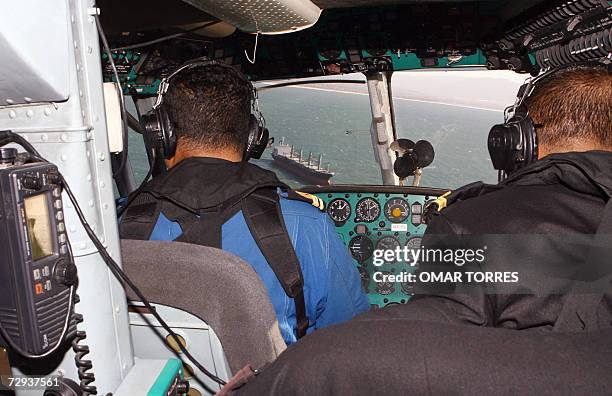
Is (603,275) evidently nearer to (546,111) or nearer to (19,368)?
(546,111)

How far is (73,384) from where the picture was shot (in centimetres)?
111

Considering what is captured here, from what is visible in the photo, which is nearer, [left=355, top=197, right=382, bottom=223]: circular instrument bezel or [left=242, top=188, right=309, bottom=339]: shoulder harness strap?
[left=242, top=188, right=309, bottom=339]: shoulder harness strap

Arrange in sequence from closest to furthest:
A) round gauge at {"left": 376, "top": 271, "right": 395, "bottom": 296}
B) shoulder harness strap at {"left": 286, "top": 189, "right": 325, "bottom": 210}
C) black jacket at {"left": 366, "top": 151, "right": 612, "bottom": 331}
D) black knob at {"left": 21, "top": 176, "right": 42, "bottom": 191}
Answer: black knob at {"left": 21, "top": 176, "right": 42, "bottom": 191} → black jacket at {"left": 366, "top": 151, "right": 612, "bottom": 331} → shoulder harness strap at {"left": 286, "top": 189, "right": 325, "bottom": 210} → round gauge at {"left": 376, "top": 271, "right": 395, "bottom": 296}

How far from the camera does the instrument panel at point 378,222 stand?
136 inches

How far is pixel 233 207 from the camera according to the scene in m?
1.49

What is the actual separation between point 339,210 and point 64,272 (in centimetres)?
265

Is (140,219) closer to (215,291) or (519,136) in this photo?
(215,291)

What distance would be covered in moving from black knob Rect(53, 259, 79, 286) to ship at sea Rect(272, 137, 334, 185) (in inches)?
263

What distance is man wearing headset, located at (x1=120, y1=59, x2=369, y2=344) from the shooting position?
1.48 metres

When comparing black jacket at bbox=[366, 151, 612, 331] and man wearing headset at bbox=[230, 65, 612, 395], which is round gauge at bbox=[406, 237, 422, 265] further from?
black jacket at bbox=[366, 151, 612, 331]

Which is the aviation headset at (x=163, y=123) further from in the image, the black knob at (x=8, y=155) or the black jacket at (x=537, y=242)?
the black jacket at (x=537, y=242)

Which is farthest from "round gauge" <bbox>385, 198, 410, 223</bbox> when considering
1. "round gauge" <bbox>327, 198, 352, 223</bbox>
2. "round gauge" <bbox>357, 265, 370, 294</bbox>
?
"round gauge" <bbox>357, 265, 370, 294</bbox>

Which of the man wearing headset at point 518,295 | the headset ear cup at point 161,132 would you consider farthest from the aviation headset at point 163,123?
the man wearing headset at point 518,295

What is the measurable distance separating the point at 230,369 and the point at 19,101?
0.68 meters
